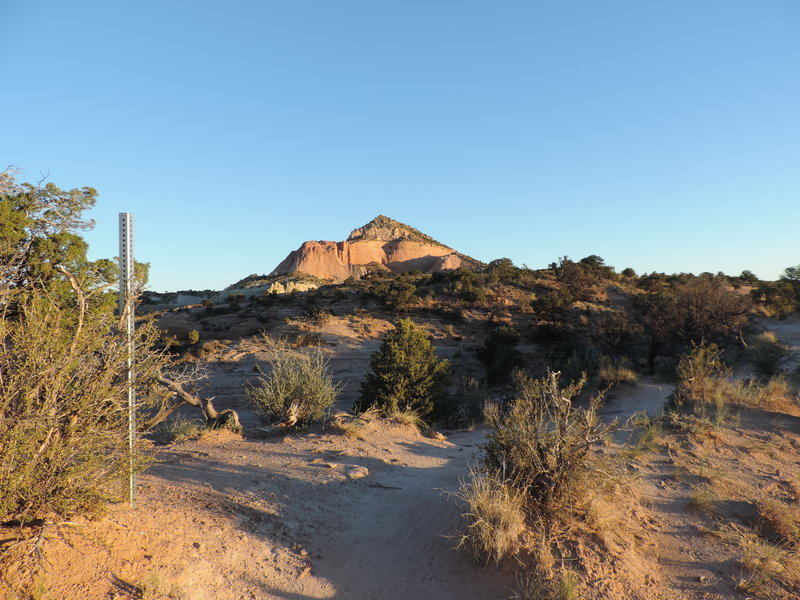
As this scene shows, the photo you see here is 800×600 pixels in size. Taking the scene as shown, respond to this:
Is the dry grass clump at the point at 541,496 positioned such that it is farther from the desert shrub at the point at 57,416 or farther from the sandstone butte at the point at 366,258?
the sandstone butte at the point at 366,258

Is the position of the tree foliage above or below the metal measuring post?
below

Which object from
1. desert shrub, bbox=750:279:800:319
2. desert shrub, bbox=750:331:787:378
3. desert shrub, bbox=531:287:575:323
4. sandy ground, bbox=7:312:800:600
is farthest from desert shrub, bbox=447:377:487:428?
desert shrub, bbox=750:279:800:319

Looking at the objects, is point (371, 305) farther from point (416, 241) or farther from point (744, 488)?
point (416, 241)

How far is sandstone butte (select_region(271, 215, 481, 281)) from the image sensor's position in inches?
2245

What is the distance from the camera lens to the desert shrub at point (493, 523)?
409 centimetres

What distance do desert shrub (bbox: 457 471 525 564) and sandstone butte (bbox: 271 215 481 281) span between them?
50795 millimetres

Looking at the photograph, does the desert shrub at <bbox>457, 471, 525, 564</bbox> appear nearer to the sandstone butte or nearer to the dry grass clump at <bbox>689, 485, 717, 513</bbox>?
the dry grass clump at <bbox>689, 485, 717, 513</bbox>

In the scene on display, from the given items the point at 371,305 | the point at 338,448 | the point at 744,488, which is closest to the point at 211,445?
the point at 338,448

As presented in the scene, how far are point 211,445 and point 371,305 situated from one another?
18.0 m

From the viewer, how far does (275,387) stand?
363 inches

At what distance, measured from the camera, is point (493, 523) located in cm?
420

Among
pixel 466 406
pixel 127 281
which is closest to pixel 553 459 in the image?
pixel 127 281

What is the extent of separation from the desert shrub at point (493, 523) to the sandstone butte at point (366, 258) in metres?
50.8

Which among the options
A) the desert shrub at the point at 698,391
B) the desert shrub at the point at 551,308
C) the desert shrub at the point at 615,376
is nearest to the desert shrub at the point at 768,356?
the desert shrub at the point at 615,376
